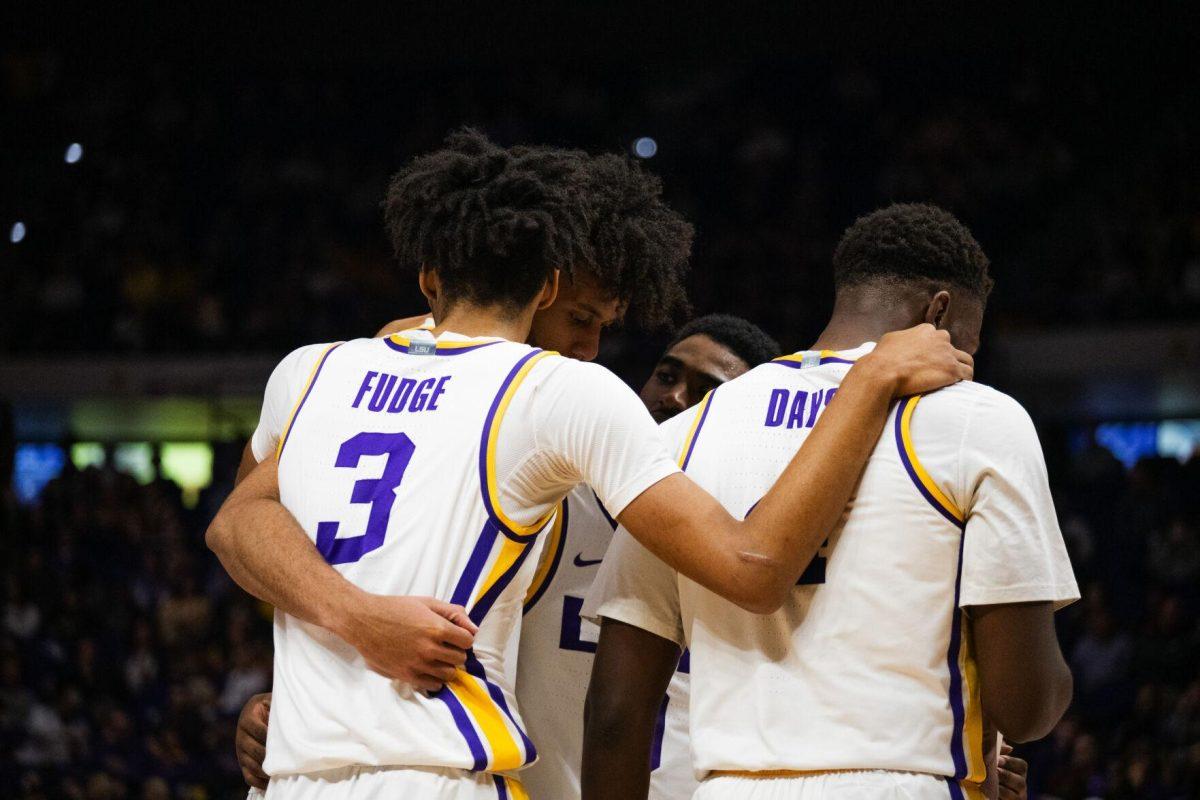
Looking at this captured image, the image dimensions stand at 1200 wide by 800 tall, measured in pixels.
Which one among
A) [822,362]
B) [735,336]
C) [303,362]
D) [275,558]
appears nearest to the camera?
[275,558]

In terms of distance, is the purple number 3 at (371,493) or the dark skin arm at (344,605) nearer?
the dark skin arm at (344,605)

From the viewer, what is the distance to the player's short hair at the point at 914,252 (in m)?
2.79

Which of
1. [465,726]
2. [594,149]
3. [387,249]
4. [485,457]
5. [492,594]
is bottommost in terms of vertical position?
[465,726]

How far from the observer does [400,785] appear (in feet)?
7.82

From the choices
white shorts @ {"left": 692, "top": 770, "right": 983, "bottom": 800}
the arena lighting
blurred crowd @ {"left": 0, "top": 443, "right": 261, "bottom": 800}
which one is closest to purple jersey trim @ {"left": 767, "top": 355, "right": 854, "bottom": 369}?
white shorts @ {"left": 692, "top": 770, "right": 983, "bottom": 800}

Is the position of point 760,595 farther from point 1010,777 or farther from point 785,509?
point 1010,777

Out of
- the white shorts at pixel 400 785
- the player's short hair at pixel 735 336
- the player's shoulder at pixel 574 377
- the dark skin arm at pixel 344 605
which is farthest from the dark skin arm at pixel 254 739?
the player's short hair at pixel 735 336

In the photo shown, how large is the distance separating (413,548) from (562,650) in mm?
703

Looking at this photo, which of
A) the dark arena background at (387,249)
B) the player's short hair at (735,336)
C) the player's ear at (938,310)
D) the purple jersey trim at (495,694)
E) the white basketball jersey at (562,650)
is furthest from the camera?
the dark arena background at (387,249)

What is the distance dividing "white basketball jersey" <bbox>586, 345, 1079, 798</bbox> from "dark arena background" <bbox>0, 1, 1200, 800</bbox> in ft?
21.7

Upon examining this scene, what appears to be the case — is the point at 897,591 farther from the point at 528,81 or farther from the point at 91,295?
the point at 528,81

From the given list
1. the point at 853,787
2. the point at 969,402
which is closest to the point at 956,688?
the point at 853,787

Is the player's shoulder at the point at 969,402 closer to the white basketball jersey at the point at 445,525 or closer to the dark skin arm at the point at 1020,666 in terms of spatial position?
the dark skin arm at the point at 1020,666

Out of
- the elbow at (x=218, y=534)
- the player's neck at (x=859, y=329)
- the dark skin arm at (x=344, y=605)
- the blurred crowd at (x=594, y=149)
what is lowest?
the dark skin arm at (x=344, y=605)
